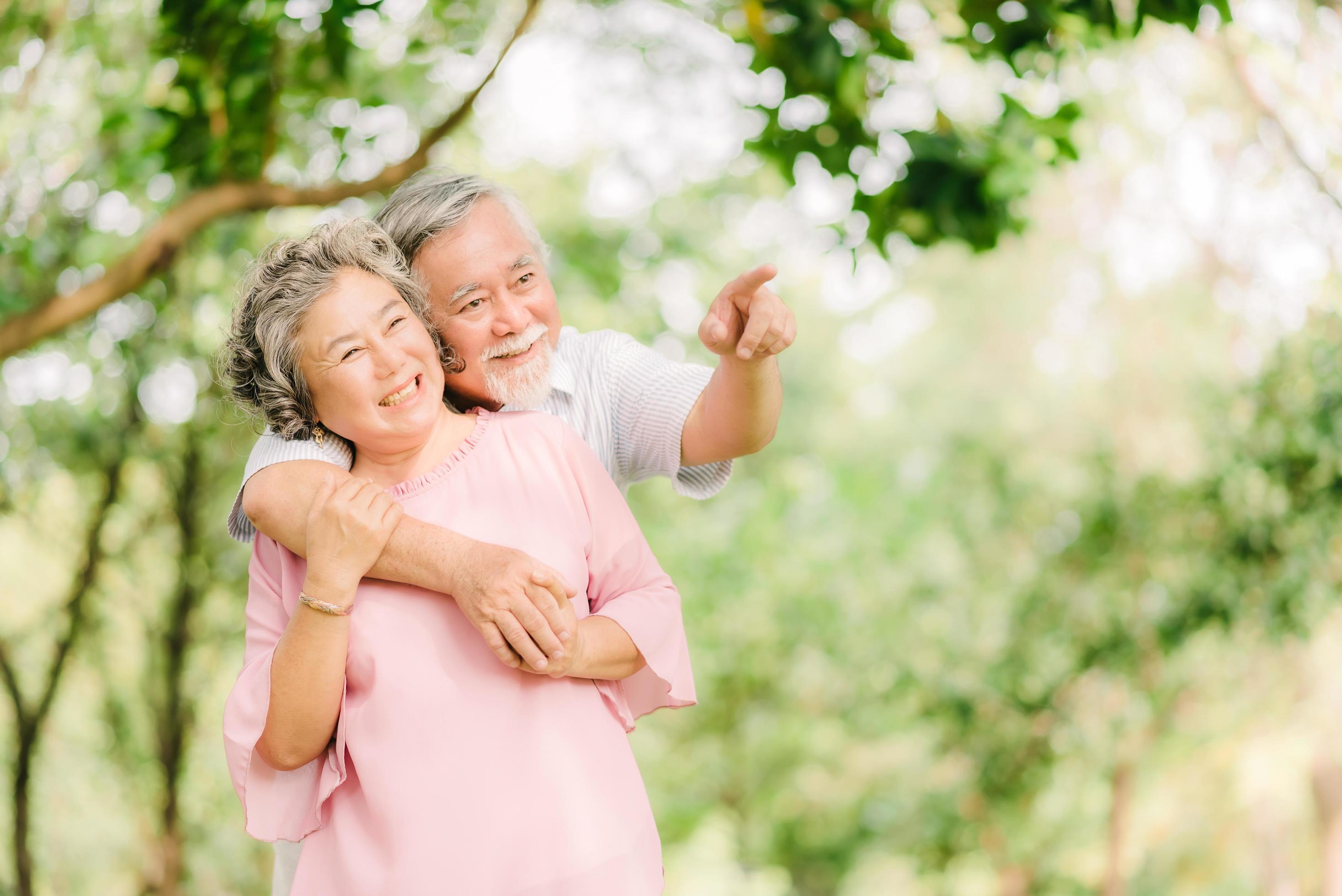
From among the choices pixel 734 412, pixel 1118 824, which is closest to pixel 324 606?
pixel 734 412

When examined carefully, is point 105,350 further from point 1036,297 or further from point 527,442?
point 1036,297

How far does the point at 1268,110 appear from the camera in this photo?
6.49m

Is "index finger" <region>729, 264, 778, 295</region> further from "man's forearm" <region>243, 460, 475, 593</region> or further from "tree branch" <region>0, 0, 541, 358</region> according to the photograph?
"tree branch" <region>0, 0, 541, 358</region>

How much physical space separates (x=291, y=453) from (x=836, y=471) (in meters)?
9.93

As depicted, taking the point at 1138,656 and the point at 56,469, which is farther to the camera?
the point at 1138,656

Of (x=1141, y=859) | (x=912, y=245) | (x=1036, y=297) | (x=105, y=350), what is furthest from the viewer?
(x=1036, y=297)

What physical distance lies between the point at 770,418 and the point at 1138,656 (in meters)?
5.48

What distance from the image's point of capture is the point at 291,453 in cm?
165

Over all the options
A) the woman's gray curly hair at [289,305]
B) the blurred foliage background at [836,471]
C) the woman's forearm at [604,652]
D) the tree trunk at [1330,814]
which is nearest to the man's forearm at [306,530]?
the woman's gray curly hair at [289,305]

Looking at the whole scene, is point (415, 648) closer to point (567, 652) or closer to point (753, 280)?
point (567, 652)

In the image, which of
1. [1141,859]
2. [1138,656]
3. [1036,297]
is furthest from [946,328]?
[1138,656]

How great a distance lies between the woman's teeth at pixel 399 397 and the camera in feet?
5.25

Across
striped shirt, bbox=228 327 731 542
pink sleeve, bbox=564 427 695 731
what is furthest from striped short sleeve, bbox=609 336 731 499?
pink sleeve, bbox=564 427 695 731

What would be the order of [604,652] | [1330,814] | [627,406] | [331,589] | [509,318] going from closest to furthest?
[331,589]
[604,652]
[509,318]
[627,406]
[1330,814]
